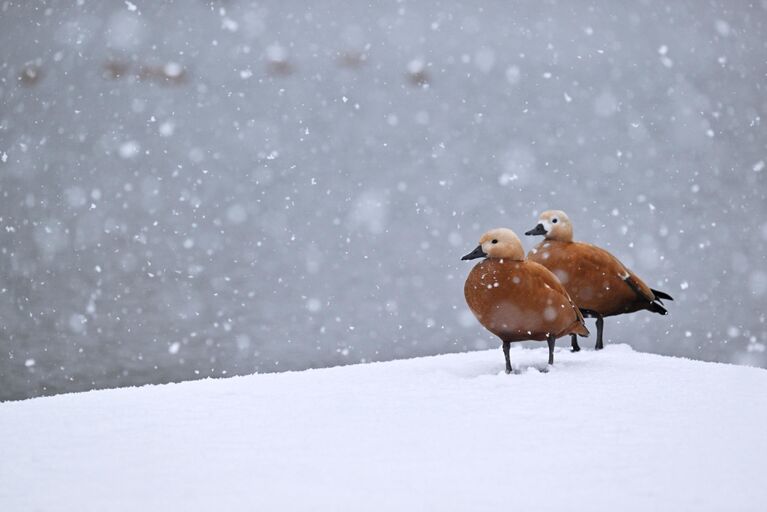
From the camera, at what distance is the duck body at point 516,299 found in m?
2.66

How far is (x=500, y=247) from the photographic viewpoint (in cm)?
275

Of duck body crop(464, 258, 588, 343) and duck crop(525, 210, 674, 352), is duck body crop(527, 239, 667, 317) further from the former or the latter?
duck body crop(464, 258, 588, 343)

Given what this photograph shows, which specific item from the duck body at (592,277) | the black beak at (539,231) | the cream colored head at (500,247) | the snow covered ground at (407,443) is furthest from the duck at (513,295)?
the black beak at (539,231)

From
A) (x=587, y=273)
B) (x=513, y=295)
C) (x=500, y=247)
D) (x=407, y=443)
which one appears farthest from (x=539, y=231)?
(x=407, y=443)

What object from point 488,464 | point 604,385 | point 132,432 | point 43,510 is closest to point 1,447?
point 132,432

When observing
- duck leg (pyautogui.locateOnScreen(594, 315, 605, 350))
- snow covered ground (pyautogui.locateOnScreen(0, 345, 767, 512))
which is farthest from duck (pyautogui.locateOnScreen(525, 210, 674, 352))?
snow covered ground (pyautogui.locateOnScreen(0, 345, 767, 512))

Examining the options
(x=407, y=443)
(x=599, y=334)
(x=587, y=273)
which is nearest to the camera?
(x=407, y=443)

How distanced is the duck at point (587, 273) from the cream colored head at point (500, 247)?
42 centimetres

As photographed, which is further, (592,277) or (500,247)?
(592,277)

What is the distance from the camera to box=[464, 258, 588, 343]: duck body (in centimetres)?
266

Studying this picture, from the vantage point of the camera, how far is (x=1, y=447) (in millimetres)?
2082

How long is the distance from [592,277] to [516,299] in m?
0.65

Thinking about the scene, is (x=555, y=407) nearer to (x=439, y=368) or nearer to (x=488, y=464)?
(x=488, y=464)

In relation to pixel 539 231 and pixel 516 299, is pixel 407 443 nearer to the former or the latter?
pixel 516 299
